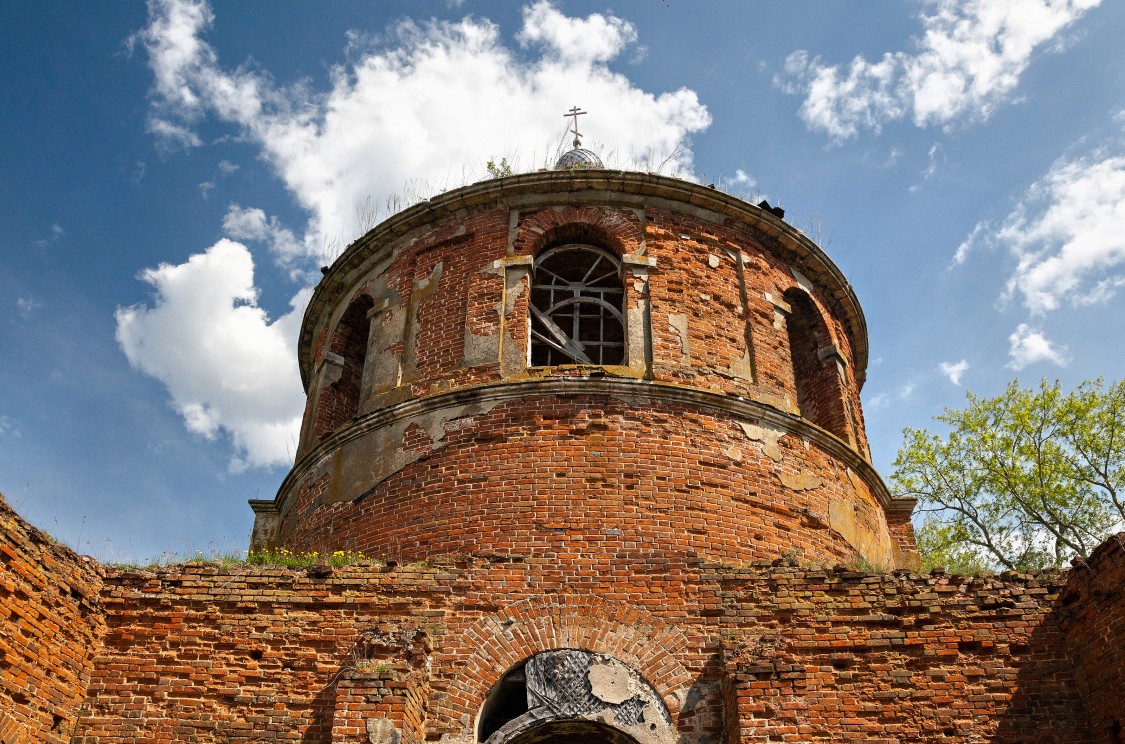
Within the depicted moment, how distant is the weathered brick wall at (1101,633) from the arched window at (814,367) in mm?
3677

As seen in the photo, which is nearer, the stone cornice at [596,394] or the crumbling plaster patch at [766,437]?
the stone cornice at [596,394]

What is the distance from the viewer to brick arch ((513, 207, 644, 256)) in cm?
1059

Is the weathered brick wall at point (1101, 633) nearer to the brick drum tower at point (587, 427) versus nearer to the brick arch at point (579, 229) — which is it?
the brick drum tower at point (587, 427)

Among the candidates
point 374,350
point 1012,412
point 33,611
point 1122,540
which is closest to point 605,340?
point 374,350

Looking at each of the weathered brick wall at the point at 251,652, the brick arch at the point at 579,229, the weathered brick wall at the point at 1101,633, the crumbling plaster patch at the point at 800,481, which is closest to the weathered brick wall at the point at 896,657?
the weathered brick wall at the point at 1101,633

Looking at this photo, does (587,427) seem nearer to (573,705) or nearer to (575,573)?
(575,573)

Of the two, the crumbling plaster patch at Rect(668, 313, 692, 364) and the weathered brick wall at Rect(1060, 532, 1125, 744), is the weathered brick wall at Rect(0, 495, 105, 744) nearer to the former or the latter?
the crumbling plaster patch at Rect(668, 313, 692, 364)

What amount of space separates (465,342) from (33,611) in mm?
4677

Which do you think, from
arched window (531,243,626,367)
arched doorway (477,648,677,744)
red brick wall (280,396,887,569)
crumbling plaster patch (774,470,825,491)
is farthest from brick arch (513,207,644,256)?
arched doorway (477,648,677,744)

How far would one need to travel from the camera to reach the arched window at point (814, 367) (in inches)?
435

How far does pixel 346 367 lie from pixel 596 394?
12.3ft

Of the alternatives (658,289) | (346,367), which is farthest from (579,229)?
(346,367)

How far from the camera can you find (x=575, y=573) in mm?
8141

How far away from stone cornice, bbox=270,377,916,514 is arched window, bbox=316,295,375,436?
93cm
